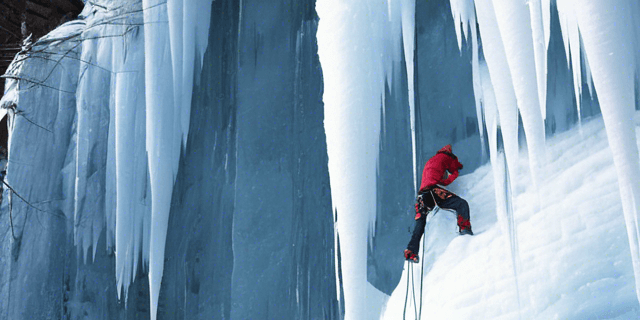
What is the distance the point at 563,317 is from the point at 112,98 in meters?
4.23

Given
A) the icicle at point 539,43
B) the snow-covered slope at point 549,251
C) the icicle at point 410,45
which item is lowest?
the snow-covered slope at point 549,251

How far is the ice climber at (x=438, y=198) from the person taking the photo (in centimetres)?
394

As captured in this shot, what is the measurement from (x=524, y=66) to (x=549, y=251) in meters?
1.00

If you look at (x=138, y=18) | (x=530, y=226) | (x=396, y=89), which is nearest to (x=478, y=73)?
(x=396, y=89)

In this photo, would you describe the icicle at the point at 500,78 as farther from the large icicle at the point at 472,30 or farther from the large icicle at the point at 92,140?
the large icicle at the point at 92,140

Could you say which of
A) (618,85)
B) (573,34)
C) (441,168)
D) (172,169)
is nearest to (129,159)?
(172,169)

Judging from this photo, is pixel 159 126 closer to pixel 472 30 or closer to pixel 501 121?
pixel 472 30

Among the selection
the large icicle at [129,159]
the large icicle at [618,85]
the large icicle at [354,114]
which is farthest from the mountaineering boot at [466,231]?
the large icicle at [129,159]

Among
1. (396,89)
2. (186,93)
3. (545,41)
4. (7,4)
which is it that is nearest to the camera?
(545,41)

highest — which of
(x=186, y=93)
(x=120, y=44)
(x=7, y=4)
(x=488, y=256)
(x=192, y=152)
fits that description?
(x=7, y=4)

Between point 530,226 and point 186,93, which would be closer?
point 530,226

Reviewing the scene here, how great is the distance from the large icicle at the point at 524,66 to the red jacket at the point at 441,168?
0.61m

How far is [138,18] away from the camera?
5.71 meters

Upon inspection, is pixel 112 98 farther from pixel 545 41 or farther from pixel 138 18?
pixel 545 41
